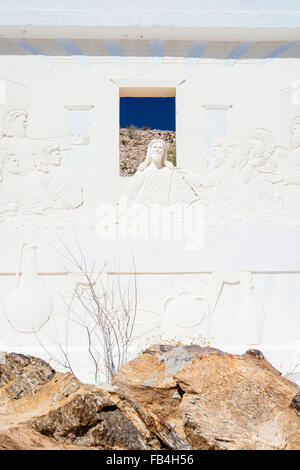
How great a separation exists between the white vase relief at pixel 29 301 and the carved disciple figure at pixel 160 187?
1398 millimetres

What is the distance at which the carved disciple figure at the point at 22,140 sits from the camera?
4.95 m

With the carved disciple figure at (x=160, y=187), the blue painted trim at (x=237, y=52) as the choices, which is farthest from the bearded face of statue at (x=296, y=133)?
the carved disciple figure at (x=160, y=187)

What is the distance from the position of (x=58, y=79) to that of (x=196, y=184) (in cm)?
214

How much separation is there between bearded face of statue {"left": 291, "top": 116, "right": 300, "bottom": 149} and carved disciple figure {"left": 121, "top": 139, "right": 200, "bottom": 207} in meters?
1.37

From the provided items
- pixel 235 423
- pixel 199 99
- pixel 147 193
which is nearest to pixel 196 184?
pixel 147 193

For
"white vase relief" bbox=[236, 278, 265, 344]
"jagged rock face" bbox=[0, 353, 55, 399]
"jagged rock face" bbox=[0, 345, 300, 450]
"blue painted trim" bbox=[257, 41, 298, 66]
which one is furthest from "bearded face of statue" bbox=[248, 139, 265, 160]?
"jagged rock face" bbox=[0, 353, 55, 399]

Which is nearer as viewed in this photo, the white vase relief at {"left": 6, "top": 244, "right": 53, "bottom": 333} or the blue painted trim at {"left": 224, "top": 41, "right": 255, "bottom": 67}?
the white vase relief at {"left": 6, "top": 244, "right": 53, "bottom": 333}

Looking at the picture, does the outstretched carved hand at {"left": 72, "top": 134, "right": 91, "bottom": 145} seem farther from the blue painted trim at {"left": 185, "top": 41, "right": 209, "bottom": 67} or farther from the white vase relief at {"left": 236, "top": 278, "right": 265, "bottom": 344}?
the white vase relief at {"left": 236, "top": 278, "right": 265, "bottom": 344}

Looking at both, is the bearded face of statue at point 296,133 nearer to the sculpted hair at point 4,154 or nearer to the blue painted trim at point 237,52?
the blue painted trim at point 237,52

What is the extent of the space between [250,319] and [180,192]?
1696 millimetres

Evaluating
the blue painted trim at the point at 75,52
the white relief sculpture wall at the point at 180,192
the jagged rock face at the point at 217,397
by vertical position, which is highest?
the blue painted trim at the point at 75,52

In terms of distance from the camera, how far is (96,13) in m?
4.88

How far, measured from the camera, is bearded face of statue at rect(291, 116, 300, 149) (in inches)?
199

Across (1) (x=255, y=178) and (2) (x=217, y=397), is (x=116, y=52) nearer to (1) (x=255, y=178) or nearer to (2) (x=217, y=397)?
(1) (x=255, y=178)
